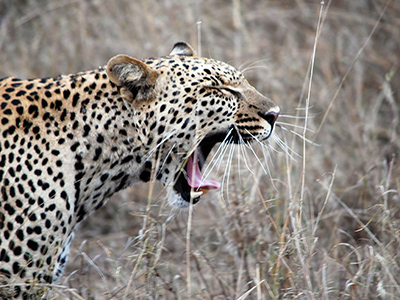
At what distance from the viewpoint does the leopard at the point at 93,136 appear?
140 inches

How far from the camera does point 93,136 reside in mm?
3689

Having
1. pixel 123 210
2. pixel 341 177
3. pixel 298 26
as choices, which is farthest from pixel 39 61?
pixel 341 177

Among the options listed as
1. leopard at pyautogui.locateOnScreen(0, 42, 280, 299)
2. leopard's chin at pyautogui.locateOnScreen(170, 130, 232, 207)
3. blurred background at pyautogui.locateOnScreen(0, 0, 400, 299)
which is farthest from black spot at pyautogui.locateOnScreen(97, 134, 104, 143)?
blurred background at pyautogui.locateOnScreen(0, 0, 400, 299)

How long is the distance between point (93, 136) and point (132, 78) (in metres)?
0.45

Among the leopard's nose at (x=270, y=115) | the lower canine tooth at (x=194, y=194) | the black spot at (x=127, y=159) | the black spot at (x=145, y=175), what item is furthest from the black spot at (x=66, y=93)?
the leopard's nose at (x=270, y=115)

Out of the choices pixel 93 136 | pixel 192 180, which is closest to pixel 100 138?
pixel 93 136

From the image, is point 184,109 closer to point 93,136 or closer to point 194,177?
point 194,177

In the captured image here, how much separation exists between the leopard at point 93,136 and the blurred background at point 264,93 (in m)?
0.90

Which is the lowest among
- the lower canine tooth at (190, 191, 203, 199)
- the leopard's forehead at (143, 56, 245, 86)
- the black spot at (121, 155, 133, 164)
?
the lower canine tooth at (190, 191, 203, 199)

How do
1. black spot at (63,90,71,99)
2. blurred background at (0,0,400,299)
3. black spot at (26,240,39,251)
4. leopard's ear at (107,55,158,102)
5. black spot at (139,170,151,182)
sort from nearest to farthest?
1. black spot at (26,240,39,251)
2. leopard's ear at (107,55,158,102)
3. black spot at (63,90,71,99)
4. black spot at (139,170,151,182)
5. blurred background at (0,0,400,299)

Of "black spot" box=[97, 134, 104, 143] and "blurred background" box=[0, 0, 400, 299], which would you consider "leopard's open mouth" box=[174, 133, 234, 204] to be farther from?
"black spot" box=[97, 134, 104, 143]

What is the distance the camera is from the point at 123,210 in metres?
6.66

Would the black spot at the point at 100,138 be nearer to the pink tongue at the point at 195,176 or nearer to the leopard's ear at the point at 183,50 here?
the pink tongue at the point at 195,176

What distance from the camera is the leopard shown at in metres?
3.55
